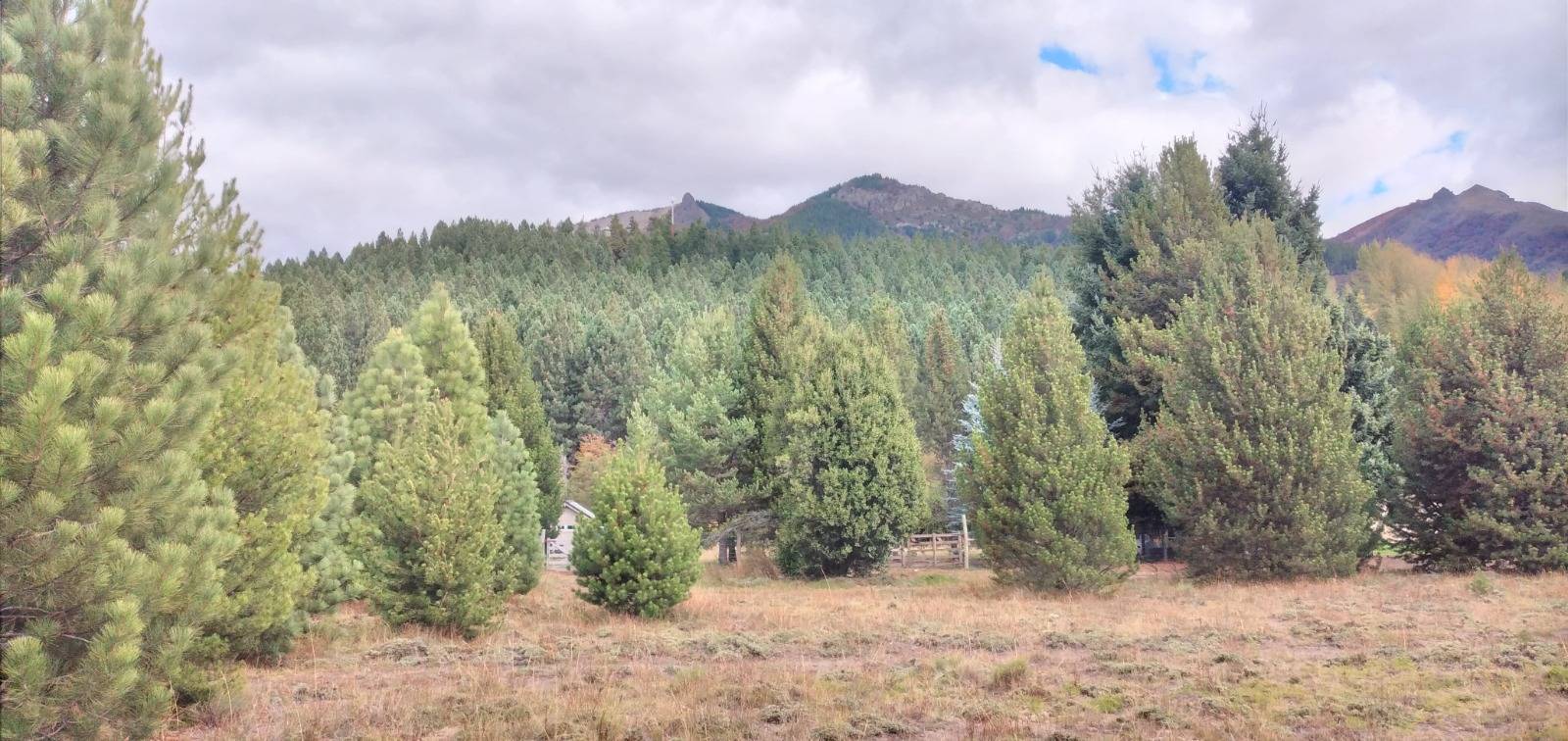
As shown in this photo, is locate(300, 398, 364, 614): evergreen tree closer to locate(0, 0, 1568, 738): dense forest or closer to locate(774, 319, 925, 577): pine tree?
locate(0, 0, 1568, 738): dense forest

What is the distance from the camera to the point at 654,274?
11838 centimetres

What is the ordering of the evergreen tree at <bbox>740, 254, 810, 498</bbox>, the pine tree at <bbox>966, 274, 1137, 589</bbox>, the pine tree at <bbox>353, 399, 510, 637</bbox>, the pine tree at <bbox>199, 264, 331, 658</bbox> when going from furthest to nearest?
the evergreen tree at <bbox>740, 254, 810, 498</bbox> < the pine tree at <bbox>966, 274, 1137, 589</bbox> < the pine tree at <bbox>353, 399, 510, 637</bbox> < the pine tree at <bbox>199, 264, 331, 658</bbox>

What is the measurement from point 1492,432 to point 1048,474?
39.2ft

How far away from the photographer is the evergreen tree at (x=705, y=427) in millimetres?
33312

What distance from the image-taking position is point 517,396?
133ft

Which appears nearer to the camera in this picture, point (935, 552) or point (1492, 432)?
point (1492, 432)

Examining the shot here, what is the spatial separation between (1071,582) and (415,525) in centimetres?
1529

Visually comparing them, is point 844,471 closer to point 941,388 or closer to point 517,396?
point 517,396

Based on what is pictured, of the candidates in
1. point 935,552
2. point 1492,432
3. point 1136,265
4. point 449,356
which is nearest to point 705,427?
point 449,356

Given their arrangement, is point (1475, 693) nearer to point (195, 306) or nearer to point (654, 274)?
point (195, 306)

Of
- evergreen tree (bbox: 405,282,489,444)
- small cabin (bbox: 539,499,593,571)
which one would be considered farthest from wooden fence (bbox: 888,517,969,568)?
small cabin (bbox: 539,499,593,571)

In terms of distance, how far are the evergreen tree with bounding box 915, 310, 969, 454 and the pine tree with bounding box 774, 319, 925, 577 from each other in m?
29.0

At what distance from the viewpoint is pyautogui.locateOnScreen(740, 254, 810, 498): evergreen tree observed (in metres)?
34.3

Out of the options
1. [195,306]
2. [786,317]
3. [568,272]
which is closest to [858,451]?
[786,317]
